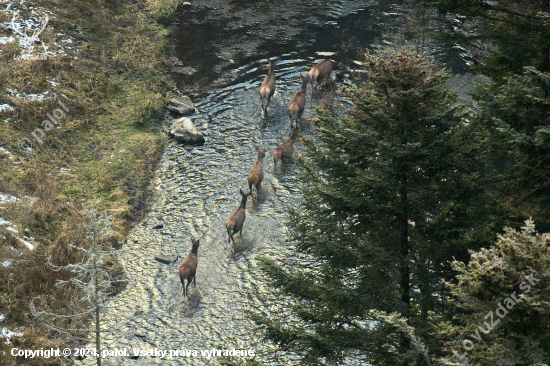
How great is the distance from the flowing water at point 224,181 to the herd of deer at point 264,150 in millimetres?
439

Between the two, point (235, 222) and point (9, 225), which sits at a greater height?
point (9, 225)

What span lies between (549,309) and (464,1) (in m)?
7.52

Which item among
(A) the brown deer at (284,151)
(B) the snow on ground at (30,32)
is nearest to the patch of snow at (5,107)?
(B) the snow on ground at (30,32)

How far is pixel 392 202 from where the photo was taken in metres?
8.12

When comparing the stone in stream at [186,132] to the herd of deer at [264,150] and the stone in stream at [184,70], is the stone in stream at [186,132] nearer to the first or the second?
the herd of deer at [264,150]

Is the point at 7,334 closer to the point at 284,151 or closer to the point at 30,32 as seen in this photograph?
the point at 284,151

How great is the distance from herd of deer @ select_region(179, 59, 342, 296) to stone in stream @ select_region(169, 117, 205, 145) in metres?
2.72

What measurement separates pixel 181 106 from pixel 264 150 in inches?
195

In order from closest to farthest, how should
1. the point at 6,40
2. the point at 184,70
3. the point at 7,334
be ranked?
the point at 7,334 → the point at 6,40 → the point at 184,70

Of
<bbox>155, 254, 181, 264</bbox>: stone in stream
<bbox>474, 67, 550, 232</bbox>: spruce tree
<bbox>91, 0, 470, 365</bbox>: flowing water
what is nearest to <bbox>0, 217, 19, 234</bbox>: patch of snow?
<bbox>91, 0, 470, 365</bbox>: flowing water

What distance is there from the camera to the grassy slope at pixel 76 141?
42.3ft

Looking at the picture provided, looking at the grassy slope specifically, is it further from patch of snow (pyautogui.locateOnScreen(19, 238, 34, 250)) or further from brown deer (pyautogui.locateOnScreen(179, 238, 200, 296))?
brown deer (pyautogui.locateOnScreen(179, 238, 200, 296))

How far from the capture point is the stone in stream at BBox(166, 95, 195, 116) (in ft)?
69.6

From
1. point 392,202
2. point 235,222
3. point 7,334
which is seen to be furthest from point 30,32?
point 392,202
